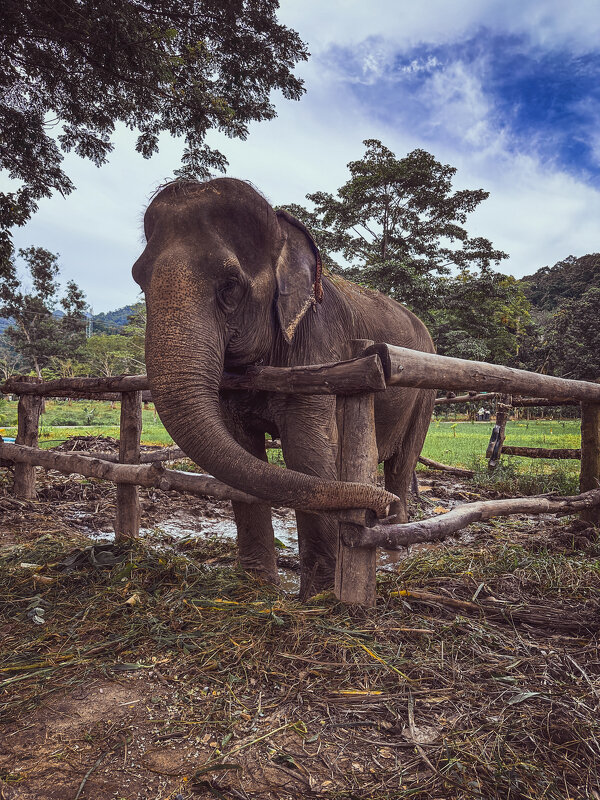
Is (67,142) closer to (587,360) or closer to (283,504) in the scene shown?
(283,504)

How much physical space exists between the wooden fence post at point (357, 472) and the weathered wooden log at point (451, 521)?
0.07 m

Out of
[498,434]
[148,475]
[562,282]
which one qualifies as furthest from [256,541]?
[562,282]

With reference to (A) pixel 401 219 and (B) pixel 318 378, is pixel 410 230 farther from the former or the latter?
(B) pixel 318 378

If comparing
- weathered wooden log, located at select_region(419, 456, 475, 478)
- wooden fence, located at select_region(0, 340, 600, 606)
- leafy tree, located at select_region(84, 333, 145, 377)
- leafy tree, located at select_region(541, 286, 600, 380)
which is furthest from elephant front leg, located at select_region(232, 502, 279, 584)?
leafy tree, located at select_region(84, 333, 145, 377)

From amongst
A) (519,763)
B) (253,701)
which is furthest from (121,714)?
(519,763)

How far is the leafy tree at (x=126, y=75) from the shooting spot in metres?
6.39

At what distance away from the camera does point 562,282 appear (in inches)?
2446

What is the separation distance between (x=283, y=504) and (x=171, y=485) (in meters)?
1.77

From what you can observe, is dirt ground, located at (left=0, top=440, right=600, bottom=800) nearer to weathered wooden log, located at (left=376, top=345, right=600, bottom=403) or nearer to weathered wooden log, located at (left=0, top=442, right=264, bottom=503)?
weathered wooden log, located at (left=0, top=442, right=264, bottom=503)

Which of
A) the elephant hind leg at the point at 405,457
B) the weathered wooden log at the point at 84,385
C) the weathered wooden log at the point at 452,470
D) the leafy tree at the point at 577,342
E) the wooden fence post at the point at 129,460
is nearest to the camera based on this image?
the weathered wooden log at the point at 84,385

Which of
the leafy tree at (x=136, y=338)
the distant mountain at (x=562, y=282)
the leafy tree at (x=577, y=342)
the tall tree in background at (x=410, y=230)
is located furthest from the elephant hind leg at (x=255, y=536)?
the distant mountain at (x=562, y=282)

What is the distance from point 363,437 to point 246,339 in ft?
3.65

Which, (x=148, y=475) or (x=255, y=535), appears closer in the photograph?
(x=255, y=535)

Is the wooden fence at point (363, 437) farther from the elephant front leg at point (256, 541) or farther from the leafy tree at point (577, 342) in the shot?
the leafy tree at point (577, 342)
